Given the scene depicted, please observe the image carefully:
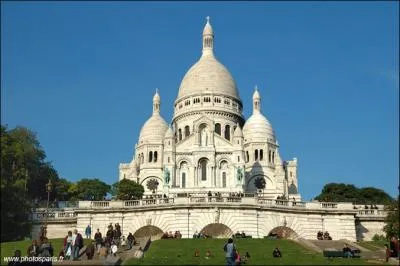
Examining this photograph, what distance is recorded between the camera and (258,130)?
10556 cm

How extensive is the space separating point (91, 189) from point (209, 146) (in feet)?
60.7

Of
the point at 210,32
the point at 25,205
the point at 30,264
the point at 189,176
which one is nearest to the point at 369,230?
the point at 25,205

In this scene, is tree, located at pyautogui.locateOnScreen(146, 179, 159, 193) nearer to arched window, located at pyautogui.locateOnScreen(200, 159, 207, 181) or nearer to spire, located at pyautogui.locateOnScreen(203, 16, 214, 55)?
arched window, located at pyautogui.locateOnScreen(200, 159, 207, 181)

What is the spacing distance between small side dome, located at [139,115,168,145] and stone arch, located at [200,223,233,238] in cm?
5892

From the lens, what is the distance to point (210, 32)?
4806 inches

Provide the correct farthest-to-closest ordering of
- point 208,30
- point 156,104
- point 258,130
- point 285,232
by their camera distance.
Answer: point 208,30 < point 156,104 < point 258,130 < point 285,232

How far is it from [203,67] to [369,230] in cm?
6434

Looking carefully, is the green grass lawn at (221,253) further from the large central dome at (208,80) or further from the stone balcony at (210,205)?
the large central dome at (208,80)

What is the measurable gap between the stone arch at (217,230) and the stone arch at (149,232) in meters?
3.61

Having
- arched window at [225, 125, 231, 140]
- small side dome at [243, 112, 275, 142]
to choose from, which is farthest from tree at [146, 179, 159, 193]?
small side dome at [243, 112, 275, 142]

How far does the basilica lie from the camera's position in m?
95.2

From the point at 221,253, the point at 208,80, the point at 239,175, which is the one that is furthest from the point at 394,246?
the point at 208,80

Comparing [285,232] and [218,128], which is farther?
[218,128]

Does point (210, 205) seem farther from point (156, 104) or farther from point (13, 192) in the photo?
point (156, 104)
